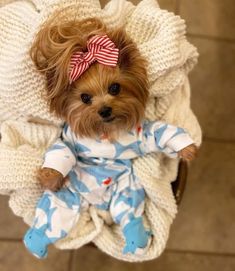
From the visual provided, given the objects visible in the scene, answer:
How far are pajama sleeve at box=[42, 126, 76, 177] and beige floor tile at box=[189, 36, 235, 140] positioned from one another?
1.72ft

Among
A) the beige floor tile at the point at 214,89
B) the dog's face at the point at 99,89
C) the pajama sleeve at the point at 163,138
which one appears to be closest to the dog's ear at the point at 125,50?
the dog's face at the point at 99,89

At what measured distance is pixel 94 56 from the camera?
0.74 metres

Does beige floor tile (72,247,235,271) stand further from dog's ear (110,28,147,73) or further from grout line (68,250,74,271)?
dog's ear (110,28,147,73)

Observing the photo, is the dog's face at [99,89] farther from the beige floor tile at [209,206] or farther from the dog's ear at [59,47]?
the beige floor tile at [209,206]

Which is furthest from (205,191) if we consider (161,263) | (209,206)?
(161,263)

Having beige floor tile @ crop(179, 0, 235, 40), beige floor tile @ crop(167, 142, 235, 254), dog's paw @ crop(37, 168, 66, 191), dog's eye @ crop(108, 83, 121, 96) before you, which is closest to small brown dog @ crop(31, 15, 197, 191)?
dog's eye @ crop(108, 83, 121, 96)

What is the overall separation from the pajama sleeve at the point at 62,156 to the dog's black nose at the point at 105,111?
0.55 feet

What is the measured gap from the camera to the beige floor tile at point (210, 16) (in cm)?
140

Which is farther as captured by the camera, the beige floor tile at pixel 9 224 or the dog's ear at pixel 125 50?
the beige floor tile at pixel 9 224

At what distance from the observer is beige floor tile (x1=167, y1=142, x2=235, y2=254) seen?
1.27m

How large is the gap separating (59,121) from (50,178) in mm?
131

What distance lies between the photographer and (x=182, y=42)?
37.5 inches

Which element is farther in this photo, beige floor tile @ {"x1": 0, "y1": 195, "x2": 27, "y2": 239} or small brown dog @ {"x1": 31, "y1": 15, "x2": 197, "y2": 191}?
beige floor tile @ {"x1": 0, "y1": 195, "x2": 27, "y2": 239}

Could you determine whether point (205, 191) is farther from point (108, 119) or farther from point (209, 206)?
point (108, 119)
